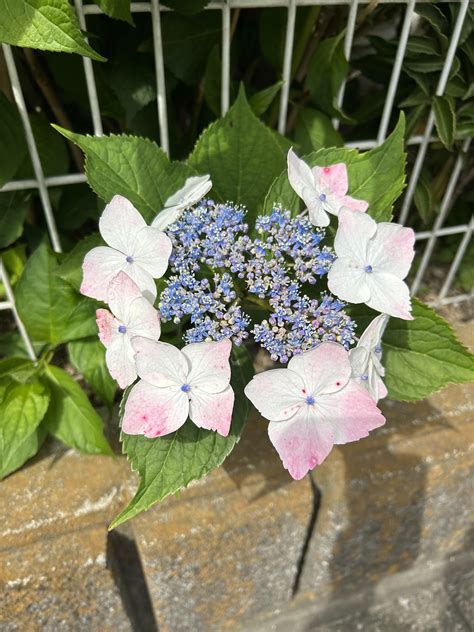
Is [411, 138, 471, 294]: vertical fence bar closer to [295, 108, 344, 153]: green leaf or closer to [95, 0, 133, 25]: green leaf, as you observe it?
[295, 108, 344, 153]: green leaf

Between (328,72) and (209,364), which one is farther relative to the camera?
(328,72)

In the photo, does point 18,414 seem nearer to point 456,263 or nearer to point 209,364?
point 209,364

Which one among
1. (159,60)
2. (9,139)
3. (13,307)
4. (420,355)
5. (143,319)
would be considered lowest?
(13,307)

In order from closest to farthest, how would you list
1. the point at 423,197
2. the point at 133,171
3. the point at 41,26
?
the point at 41,26, the point at 133,171, the point at 423,197

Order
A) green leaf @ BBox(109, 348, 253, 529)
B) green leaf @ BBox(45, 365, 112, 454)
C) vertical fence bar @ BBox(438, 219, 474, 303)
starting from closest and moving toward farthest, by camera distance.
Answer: green leaf @ BBox(109, 348, 253, 529)
green leaf @ BBox(45, 365, 112, 454)
vertical fence bar @ BBox(438, 219, 474, 303)

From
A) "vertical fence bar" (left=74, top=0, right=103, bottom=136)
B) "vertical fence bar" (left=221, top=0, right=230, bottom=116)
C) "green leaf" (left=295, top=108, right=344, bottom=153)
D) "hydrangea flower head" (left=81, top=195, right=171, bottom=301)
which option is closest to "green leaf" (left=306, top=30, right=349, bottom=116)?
"green leaf" (left=295, top=108, right=344, bottom=153)

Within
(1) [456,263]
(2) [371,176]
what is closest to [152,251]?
(2) [371,176]

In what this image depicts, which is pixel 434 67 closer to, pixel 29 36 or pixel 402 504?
pixel 29 36
